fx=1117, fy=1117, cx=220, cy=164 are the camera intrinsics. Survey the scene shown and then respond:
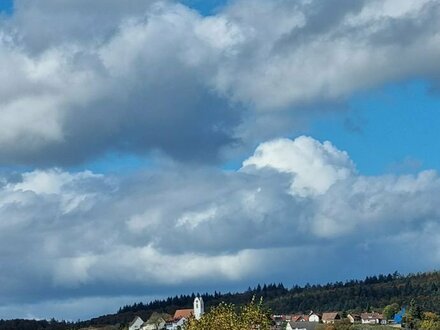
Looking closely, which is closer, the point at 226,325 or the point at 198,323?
the point at 226,325

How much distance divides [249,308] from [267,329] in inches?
120

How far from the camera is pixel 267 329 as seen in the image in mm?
117938

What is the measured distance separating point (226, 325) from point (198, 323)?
9.87m

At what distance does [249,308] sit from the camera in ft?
391

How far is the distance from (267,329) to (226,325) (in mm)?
5040

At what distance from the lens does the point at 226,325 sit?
379 feet

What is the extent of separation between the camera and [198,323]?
12481 centimetres

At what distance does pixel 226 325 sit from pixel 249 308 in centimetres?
462
